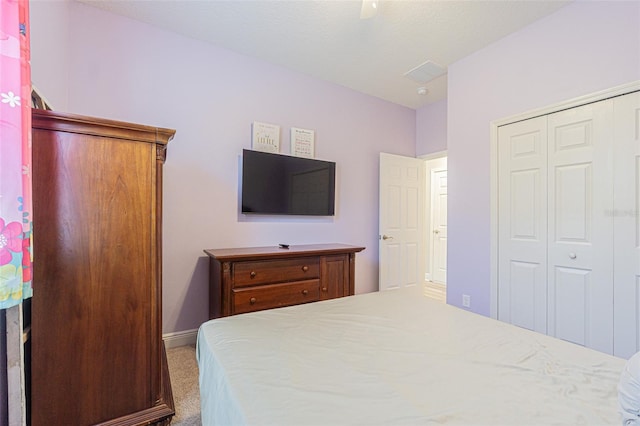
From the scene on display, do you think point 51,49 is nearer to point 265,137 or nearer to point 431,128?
point 265,137

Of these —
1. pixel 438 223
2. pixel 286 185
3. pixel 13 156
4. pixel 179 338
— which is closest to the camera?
pixel 13 156

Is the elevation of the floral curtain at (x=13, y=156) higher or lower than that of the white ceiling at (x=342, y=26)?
lower

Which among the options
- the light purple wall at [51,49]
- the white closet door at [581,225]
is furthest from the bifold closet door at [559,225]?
the light purple wall at [51,49]

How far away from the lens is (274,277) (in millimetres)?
2436

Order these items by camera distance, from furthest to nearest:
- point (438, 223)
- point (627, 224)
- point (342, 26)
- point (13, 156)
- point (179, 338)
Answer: point (438, 223), point (179, 338), point (342, 26), point (627, 224), point (13, 156)

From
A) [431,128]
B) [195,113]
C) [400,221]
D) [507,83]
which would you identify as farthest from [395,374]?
[431,128]

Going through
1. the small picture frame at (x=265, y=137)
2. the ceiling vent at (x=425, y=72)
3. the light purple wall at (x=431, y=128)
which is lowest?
the small picture frame at (x=265, y=137)

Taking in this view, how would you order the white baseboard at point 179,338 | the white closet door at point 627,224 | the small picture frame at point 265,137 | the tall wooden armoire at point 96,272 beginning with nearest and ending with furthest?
the tall wooden armoire at point 96,272 → the white closet door at point 627,224 → the white baseboard at point 179,338 → the small picture frame at point 265,137

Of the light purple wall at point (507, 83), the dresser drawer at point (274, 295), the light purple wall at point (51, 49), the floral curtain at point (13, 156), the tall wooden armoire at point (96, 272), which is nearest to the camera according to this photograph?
the floral curtain at point (13, 156)

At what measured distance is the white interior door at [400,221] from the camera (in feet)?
12.1

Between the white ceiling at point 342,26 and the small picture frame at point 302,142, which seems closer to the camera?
the white ceiling at point 342,26

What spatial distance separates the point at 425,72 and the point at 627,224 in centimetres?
221

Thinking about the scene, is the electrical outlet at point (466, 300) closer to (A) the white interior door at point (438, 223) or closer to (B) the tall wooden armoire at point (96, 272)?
(A) the white interior door at point (438, 223)

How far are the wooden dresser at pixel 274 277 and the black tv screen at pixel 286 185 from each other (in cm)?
55
